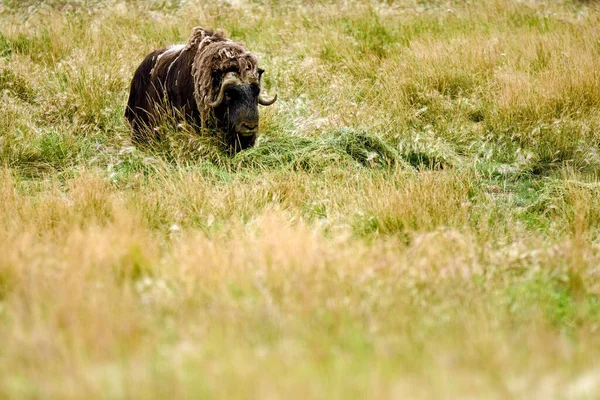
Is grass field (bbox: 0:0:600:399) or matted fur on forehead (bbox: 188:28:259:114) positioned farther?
matted fur on forehead (bbox: 188:28:259:114)

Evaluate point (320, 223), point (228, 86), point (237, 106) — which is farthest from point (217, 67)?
point (320, 223)

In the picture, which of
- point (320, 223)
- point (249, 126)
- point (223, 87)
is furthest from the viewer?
point (249, 126)

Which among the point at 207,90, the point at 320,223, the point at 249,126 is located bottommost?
the point at 249,126

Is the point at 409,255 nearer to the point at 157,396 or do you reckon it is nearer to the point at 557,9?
the point at 157,396

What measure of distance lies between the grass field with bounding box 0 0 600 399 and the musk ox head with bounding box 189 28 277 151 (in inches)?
12.5

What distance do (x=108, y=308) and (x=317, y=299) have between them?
37.6 inches

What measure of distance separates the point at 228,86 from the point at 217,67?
0.72ft

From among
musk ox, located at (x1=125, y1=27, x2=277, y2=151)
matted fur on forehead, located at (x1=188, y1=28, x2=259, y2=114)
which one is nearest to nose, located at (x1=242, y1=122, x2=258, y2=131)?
musk ox, located at (x1=125, y1=27, x2=277, y2=151)

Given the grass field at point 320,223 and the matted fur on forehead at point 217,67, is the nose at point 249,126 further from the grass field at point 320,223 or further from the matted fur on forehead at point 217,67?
the matted fur on forehead at point 217,67

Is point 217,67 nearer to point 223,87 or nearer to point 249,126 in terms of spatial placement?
point 223,87

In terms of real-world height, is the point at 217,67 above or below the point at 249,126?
above

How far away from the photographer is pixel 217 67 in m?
7.20

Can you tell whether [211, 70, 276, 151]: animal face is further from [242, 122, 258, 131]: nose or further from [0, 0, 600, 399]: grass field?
[0, 0, 600, 399]: grass field

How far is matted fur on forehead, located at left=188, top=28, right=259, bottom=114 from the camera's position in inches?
284
